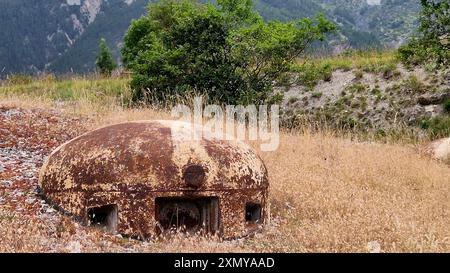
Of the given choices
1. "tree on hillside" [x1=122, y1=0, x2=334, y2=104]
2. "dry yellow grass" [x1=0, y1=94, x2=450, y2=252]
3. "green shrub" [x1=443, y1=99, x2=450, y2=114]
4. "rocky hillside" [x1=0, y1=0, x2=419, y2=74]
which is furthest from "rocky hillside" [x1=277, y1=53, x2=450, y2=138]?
"rocky hillside" [x1=0, y1=0, x2=419, y2=74]

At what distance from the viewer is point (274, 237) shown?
5.63 m

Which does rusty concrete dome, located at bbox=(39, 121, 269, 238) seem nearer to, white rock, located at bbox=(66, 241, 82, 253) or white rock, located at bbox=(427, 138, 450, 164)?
white rock, located at bbox=(66, 241, 82, 253)

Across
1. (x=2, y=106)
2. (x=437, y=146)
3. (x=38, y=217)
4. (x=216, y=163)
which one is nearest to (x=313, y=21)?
(x=437, y=146)

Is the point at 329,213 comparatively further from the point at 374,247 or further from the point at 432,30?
the point at 432,30

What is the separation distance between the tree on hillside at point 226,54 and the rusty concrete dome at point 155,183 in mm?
8809

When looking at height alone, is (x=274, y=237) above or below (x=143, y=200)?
below

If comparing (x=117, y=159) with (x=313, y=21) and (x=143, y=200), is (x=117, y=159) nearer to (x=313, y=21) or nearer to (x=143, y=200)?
(x=143, y=200)

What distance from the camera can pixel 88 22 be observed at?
488 feet

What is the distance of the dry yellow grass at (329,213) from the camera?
4.85 meters

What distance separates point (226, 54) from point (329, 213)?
9.73 meters

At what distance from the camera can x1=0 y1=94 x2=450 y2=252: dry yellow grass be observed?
4.85m

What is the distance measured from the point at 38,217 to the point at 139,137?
1.29 metres

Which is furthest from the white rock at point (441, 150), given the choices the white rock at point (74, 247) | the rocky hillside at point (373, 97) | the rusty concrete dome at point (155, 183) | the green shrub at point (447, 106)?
the white rock at point (74, 247)

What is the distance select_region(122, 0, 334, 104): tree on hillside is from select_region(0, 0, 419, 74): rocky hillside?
85.7 metres
